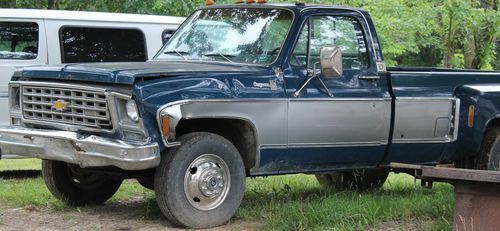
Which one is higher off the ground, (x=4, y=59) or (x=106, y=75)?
(x=106, y=75)

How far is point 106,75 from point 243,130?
1283 millimetres

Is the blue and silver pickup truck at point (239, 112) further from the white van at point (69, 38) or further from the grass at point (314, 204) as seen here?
the white van at point (69, 38)

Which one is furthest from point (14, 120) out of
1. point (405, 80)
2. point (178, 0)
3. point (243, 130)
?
point (178, 0)

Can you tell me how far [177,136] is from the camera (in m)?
6.20

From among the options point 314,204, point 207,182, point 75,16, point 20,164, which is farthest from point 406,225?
point 20,164

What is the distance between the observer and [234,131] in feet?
21.6

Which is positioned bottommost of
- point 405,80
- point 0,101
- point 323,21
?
point 0,101

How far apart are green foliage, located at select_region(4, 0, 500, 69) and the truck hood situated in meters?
9.01

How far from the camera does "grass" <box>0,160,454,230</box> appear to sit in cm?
604

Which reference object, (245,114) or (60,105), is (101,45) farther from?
(245,114)

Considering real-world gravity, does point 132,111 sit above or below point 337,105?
above

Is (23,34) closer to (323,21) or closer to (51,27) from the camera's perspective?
(51,27)

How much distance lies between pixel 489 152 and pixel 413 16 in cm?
1001

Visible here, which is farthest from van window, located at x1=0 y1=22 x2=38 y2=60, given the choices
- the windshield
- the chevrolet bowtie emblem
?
the chevrolet bowtie emblem
